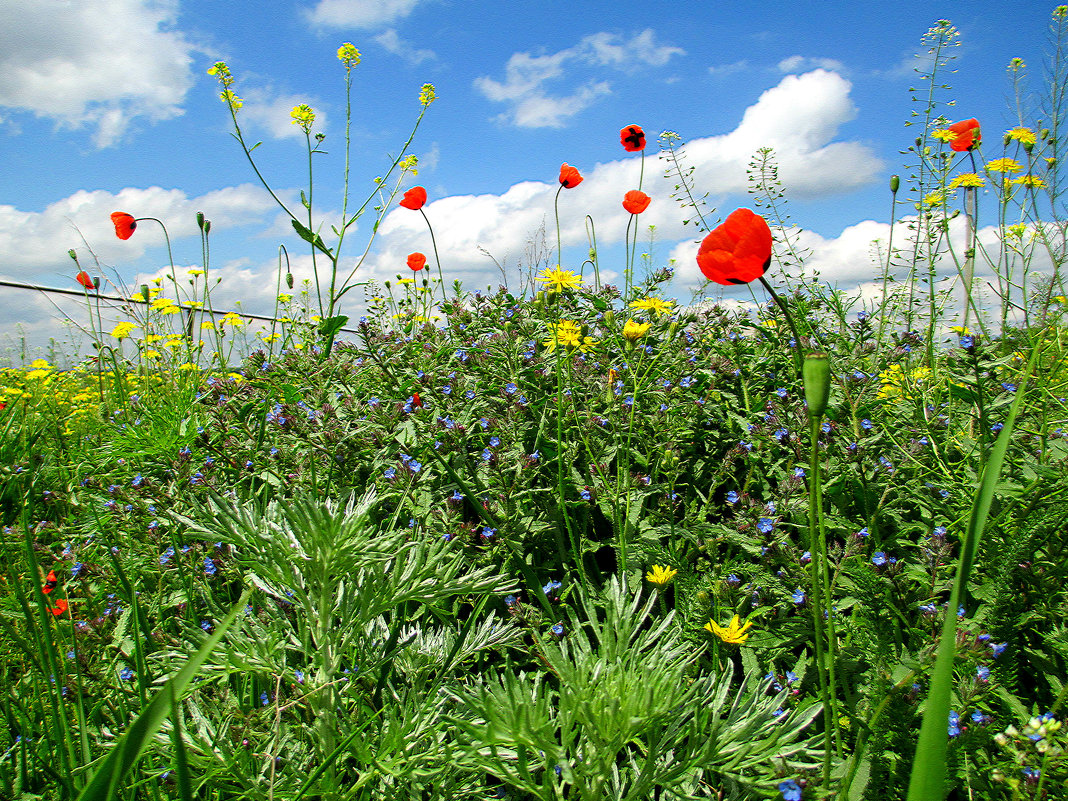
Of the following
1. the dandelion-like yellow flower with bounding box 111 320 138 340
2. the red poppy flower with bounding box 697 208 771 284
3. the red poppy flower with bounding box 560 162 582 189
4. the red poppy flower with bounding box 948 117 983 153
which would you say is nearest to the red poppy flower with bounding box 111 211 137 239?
the dandelion-like yellow flower with bounding box 111 320 138 340

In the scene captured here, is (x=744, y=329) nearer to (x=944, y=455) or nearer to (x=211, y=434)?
(x=944, y=455)

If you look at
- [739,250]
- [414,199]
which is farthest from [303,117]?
[739,250]

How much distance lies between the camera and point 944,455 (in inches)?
70.2

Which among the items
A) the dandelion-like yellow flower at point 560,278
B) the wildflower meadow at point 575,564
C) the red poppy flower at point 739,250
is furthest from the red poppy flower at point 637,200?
the red poppy flower at point 739,250

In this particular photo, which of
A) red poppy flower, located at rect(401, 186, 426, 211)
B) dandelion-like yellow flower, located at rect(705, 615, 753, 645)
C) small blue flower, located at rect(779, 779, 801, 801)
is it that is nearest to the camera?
small blue flower, located at rect(779, 779, 801, 801)

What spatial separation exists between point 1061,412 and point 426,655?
2182 millimetres

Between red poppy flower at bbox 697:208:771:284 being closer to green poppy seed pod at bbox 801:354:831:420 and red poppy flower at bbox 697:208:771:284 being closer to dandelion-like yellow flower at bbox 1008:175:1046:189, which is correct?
green poppy seed pod at bbox 801:354:831:420

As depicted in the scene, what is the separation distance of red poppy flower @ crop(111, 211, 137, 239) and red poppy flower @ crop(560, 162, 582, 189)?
2.57m

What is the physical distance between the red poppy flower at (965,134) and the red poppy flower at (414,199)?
8.83 feet

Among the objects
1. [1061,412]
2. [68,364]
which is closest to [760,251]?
[1061,412]

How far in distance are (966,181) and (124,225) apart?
454cm

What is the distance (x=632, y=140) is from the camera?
11.5 feet

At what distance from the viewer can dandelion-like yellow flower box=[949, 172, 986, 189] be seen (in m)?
2.77

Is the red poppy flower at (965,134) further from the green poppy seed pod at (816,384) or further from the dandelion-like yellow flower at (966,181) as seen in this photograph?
the green poppy seed pod at (816,384)
